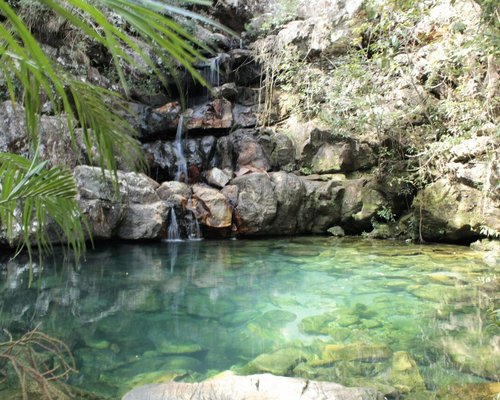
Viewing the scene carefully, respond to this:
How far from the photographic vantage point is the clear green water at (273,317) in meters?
2.76

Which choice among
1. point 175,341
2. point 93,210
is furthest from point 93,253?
point 175,341

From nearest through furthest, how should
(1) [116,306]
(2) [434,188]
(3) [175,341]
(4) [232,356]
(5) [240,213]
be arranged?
(4) [232,356], (3) [175,341], (1) [116,306], (2) [434,188], (5) [240,213]

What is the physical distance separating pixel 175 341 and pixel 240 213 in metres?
6.06

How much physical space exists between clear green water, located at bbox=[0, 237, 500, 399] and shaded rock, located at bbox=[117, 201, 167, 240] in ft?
5.06

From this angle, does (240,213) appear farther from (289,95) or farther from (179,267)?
(289,95)

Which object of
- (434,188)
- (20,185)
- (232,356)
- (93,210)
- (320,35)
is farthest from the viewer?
(320,35)

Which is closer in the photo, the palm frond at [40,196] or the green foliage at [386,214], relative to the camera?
the palm frond at [40,196]

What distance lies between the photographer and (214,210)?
362 inches

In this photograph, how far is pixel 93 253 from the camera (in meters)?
7.21

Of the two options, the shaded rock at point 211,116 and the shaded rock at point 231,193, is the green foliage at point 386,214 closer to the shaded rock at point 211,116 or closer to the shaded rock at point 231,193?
the shaded rock at point 231,193

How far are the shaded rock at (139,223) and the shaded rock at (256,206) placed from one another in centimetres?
202

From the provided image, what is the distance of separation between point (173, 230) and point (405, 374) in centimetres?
715

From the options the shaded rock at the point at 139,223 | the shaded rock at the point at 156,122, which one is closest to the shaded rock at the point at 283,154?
the shaded rock at the point at 156,122

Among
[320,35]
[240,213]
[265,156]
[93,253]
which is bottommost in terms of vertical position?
[93,253]
